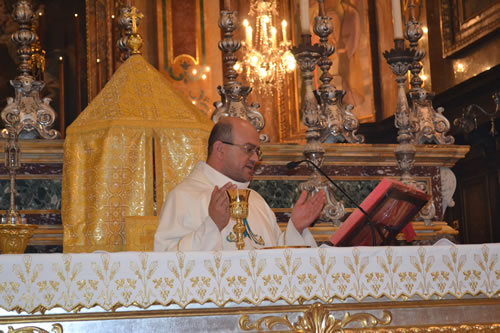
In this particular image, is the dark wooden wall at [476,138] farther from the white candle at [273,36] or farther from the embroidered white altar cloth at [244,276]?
the embroidered white altar cloth at [244,276]

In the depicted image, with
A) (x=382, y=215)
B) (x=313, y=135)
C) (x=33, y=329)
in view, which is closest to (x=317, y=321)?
(x=382, y=215)

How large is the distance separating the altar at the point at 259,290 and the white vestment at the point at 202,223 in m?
0.71

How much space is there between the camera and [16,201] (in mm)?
4570

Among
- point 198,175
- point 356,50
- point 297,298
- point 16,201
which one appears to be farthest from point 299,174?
point 356,50

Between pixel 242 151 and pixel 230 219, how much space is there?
0.42 m

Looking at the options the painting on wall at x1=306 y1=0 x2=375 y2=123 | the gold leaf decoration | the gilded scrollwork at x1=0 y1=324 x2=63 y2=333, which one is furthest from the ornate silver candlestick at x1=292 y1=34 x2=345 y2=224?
the painting on wall at x1=306 y1=0 x2=375 y2=123

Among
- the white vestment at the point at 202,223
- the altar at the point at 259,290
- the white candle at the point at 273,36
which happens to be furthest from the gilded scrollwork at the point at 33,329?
the white candle at the point at 273,36

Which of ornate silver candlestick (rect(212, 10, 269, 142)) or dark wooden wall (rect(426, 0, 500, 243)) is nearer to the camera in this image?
ornate silver candlestick (rect(212, 10, 269, 142))

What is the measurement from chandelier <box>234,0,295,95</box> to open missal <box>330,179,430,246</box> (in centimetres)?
742

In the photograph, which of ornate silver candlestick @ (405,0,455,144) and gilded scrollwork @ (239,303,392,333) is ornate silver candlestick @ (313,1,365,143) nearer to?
ornate silver candlestick @ (405,0,455,144)

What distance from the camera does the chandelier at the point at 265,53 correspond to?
1088 cm

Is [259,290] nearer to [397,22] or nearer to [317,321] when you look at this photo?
[317,321]

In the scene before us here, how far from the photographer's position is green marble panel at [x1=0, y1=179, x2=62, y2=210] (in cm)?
457

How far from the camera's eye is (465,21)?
8117 millimetres
